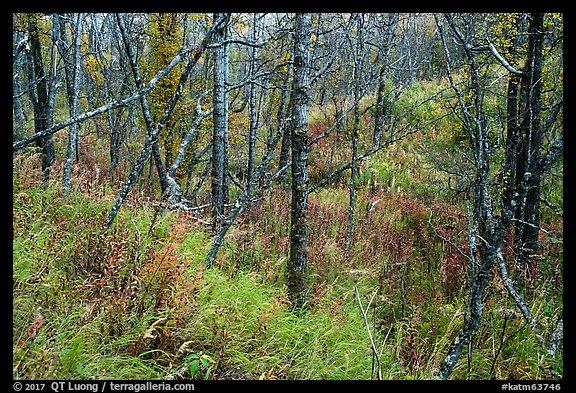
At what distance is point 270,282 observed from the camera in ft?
16.9

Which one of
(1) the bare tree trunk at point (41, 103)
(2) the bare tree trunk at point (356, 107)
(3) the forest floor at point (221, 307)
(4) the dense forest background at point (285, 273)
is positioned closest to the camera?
(3) the forest floor at point (221, 307)

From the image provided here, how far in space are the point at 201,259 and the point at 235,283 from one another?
662 mm

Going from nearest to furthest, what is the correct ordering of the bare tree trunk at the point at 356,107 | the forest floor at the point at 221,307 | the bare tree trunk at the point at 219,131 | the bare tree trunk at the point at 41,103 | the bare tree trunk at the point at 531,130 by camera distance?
the forest floor at the point at 221,307, the bare tree trunk at the point at 531,130, the bare tree trunk at the point at 356,107, the bare tree trunk at the point at 219,131, the bare tree trunk at the point at 41,103

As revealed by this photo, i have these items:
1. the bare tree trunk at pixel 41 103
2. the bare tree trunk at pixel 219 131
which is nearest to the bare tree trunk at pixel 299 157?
the bare tree trunk at pixel 219 131

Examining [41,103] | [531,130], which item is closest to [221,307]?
[531,130]

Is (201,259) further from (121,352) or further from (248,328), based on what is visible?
(121,352)

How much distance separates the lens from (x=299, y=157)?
446 centimetres

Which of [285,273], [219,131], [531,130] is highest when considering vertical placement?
[531,130]

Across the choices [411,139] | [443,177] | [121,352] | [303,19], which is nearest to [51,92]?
[303,19]

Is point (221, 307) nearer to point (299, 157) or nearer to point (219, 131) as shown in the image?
point (299, 157)

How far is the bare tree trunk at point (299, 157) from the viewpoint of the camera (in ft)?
13.8

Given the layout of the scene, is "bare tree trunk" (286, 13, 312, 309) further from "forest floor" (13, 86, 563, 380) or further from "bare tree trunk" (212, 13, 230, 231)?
"bare tree trunk" (212, 13, 230, 231)

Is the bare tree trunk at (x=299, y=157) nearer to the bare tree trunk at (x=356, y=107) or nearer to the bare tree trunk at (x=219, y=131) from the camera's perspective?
the bare tree trunk at (x=356, y=107)

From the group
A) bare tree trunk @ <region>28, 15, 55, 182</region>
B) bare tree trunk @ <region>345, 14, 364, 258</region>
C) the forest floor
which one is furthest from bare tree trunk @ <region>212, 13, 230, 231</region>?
bare tree trunk @ <region>28, 15, 55, 182</region>
